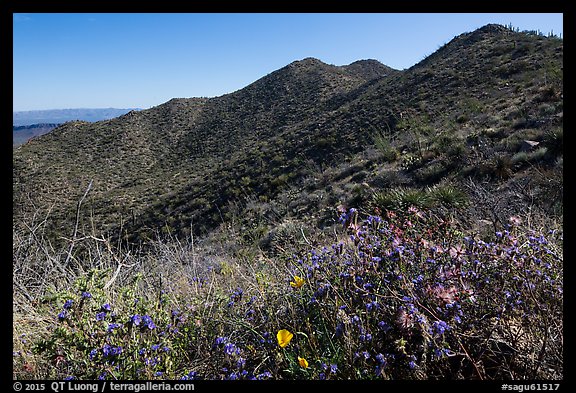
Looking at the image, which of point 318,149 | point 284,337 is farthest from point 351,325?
point 318,149

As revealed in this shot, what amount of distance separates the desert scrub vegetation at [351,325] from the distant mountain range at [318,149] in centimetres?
138

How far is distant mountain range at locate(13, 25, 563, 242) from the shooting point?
24.5 feet

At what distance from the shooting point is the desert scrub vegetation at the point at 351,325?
1.54 metres

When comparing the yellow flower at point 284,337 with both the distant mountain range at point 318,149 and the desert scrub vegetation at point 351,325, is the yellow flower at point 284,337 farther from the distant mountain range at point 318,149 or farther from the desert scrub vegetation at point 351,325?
the distant mountain range at point 318,149

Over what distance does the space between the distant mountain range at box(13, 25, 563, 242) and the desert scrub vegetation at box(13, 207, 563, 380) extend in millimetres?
1380

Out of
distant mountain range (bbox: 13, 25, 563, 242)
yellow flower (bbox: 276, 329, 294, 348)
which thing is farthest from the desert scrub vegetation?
distant mountain range (bbox: 13, 25, 563, 242)

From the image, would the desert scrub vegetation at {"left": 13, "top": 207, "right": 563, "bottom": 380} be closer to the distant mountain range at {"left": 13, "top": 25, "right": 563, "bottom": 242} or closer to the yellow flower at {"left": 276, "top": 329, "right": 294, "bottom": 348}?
the yellow flower at {"left": 276, "top": 329, "right": 294, "bottom": 348}

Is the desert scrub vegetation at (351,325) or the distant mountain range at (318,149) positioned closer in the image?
the desert scrub vegetation at (351,325)

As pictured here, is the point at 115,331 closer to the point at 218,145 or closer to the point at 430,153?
the point at 430,153

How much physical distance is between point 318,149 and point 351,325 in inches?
679

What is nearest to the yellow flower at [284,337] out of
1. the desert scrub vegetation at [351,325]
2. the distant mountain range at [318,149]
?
the desert scrub vegetation at [351,325]

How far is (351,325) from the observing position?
1.66 metres
